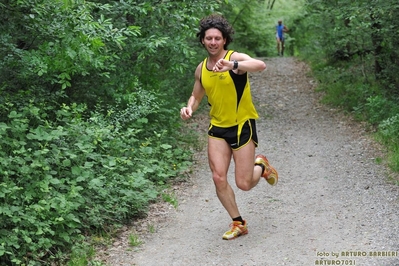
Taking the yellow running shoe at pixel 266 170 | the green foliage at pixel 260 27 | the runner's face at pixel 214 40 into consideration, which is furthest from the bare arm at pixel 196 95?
the green foliage at pixel 260 27

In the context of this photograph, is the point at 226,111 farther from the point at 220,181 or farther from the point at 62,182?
the point at 62,182

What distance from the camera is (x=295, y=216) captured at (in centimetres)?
717

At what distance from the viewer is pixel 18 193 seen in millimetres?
6066

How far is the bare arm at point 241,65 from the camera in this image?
5.69 metres

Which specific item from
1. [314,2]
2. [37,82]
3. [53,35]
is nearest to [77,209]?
[53,35]

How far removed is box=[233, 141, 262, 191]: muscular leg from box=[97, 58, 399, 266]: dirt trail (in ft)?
1.99

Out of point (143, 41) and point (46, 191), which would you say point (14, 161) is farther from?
point (143, 41)

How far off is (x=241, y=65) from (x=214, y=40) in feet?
1.45

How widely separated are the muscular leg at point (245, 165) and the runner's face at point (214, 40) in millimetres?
1012

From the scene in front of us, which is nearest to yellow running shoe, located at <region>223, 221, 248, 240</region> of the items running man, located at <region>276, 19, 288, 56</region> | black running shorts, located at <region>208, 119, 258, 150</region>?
black running shorts, located at <region>208, 119, 258, 150</region>

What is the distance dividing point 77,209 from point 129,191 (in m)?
0.85

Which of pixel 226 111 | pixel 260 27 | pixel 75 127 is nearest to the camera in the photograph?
pixel 226 111

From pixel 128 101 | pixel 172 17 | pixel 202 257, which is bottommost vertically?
pixel 202 257

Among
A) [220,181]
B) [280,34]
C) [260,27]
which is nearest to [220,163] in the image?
[220,181]
